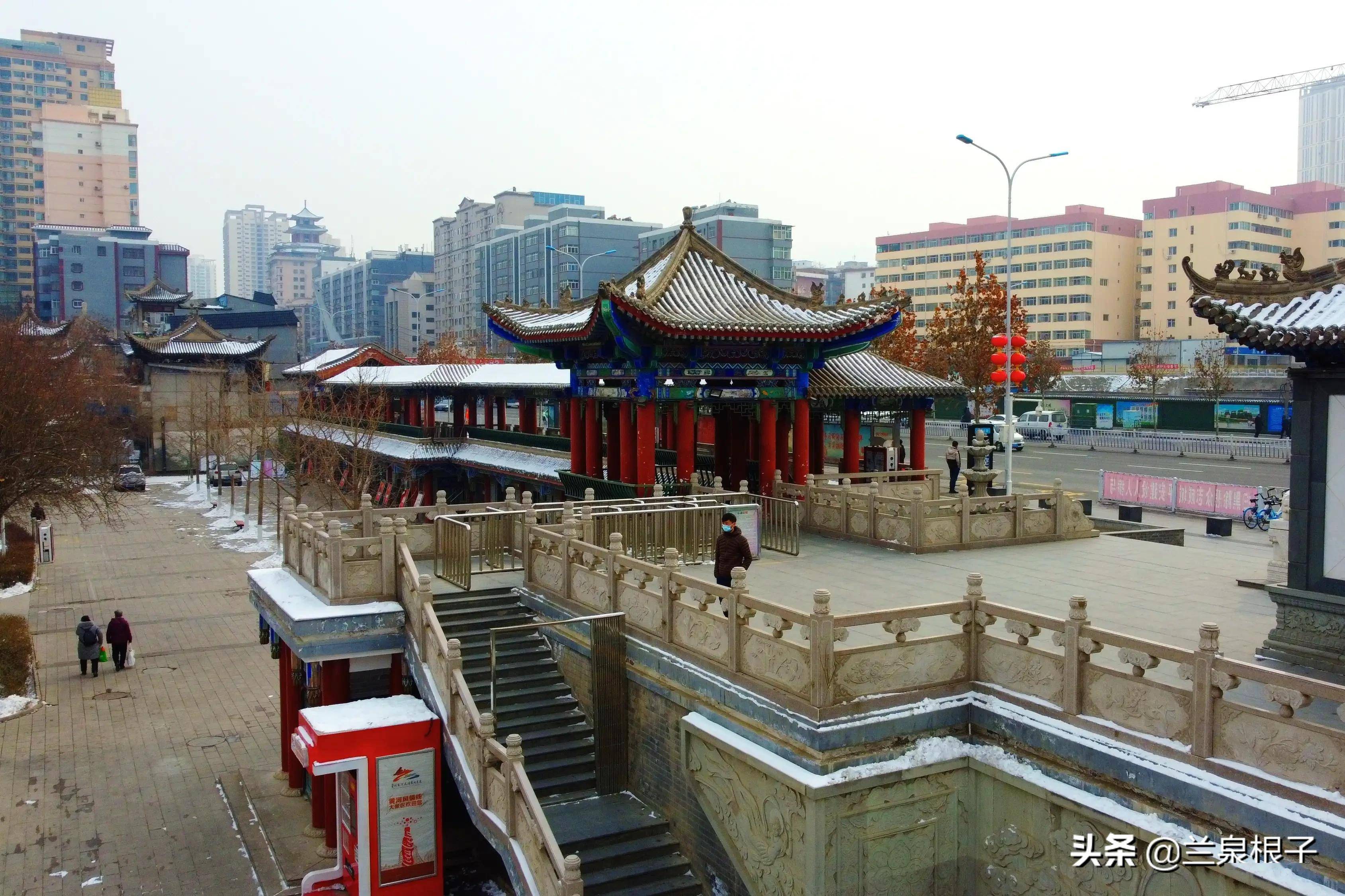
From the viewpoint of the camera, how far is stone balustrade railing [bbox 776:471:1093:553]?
1595 centimetres

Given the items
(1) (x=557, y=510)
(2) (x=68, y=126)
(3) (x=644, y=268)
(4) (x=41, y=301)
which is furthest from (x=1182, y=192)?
(2) (x=68, y=126)

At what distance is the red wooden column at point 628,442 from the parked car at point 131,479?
3526 cm

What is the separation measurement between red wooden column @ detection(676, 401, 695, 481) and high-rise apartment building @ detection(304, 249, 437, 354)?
124 m

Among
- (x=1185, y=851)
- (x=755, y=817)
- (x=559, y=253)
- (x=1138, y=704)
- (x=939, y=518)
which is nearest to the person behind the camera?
(x=1185, y=851)

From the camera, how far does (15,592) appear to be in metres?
28.3

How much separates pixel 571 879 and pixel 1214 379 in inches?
2077

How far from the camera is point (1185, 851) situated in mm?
7215

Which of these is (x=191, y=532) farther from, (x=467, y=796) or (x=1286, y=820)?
(x=1286, y=820)

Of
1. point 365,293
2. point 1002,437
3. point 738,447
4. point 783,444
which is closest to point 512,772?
point 738,447

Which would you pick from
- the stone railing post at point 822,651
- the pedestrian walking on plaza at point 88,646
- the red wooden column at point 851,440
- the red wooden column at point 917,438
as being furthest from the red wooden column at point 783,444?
the pedestrian walking on plaza at point 88,646

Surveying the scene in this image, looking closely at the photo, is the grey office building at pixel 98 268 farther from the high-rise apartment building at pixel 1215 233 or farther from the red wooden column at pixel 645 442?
the red wooden column at pixel 645 442

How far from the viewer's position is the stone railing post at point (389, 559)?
514 inches

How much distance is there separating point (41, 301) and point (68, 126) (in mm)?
23968

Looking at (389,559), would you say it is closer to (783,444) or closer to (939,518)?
(939,518)
